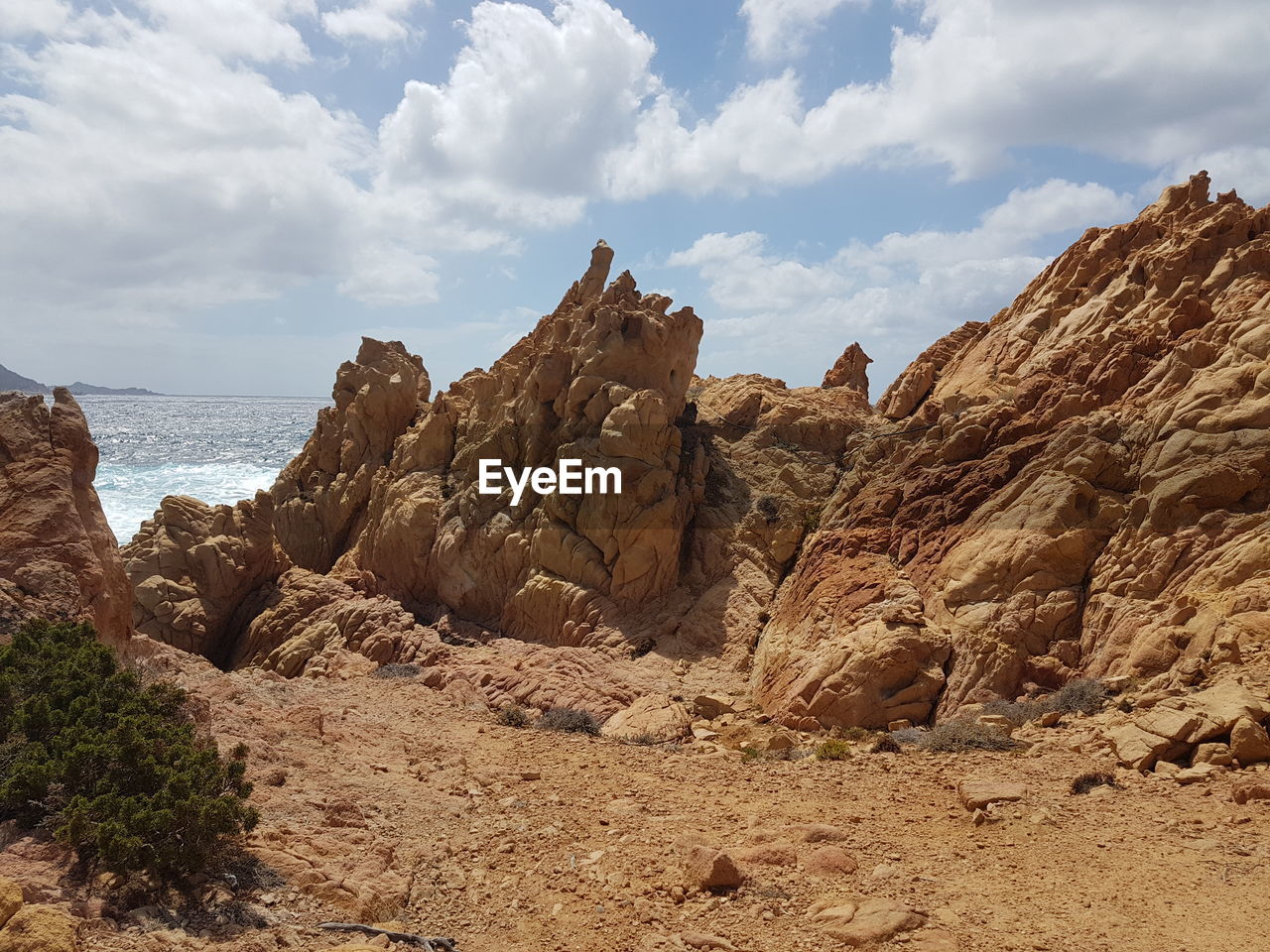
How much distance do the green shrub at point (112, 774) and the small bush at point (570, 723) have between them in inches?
281

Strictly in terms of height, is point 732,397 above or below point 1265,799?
above

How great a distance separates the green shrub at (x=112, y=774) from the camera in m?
6.52

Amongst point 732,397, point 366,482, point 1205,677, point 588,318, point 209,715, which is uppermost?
point 588,318

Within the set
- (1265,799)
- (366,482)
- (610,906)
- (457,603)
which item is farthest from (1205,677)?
(366,482)

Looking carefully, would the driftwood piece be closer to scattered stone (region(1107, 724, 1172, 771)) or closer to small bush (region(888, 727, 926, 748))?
small bush (region(888, 727, 926, 748))

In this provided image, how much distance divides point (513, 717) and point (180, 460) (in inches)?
2768

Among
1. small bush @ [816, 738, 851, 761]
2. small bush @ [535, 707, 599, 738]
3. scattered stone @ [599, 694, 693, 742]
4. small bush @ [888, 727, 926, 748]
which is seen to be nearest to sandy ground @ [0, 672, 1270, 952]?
small bush @ [816, 738, 851, 761]

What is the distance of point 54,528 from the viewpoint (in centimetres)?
1273

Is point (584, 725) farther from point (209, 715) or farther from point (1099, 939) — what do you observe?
point (1099, 939)

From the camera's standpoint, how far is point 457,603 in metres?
23.1

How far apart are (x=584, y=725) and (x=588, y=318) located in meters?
13.5

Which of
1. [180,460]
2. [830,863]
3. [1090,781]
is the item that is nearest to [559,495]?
[1090,781]

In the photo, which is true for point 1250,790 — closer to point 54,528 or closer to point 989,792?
point 989,792

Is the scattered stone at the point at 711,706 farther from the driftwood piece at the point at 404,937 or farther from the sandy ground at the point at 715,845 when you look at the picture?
the driftwood piece at the point at 404,937
